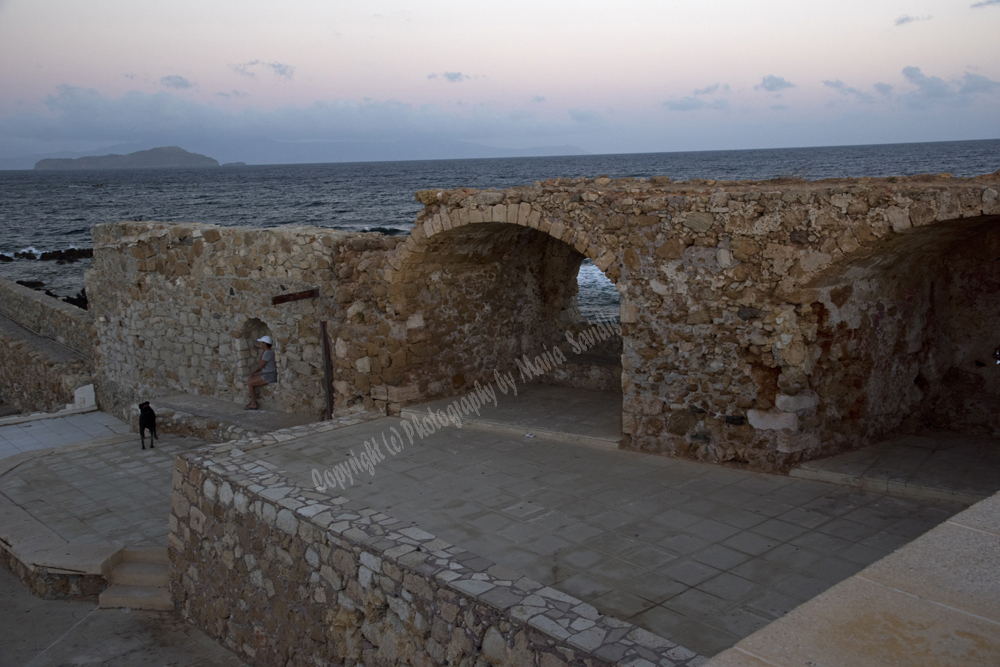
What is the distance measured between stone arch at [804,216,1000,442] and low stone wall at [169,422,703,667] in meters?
3.31

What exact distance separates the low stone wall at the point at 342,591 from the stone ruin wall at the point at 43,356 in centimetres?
899

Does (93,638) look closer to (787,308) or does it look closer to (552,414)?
(552,414)

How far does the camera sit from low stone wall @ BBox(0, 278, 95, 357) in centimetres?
1734

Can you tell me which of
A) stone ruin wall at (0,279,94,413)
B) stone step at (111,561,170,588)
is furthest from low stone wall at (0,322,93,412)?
stone step at (111,561,170,588)

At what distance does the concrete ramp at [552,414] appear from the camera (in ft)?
25.8

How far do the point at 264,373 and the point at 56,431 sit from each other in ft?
16.1

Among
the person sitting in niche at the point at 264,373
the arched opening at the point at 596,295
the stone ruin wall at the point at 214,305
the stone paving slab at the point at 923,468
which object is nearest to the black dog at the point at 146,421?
the stone ruin wall at the point at 214,305

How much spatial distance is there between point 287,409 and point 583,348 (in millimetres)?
4095

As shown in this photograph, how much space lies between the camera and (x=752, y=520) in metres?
5.79

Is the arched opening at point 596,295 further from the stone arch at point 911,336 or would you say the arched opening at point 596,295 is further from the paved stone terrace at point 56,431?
the stone arch at point 911,336

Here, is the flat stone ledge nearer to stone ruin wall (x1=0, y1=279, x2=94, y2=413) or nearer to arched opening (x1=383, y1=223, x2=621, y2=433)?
arched opening (x1=383, y1=223, x2=621, y2=433)

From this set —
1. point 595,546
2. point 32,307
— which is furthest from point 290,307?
point 32,307

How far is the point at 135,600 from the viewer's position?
7.82 meters

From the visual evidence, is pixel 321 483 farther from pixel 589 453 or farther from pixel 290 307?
pixel 290 307
